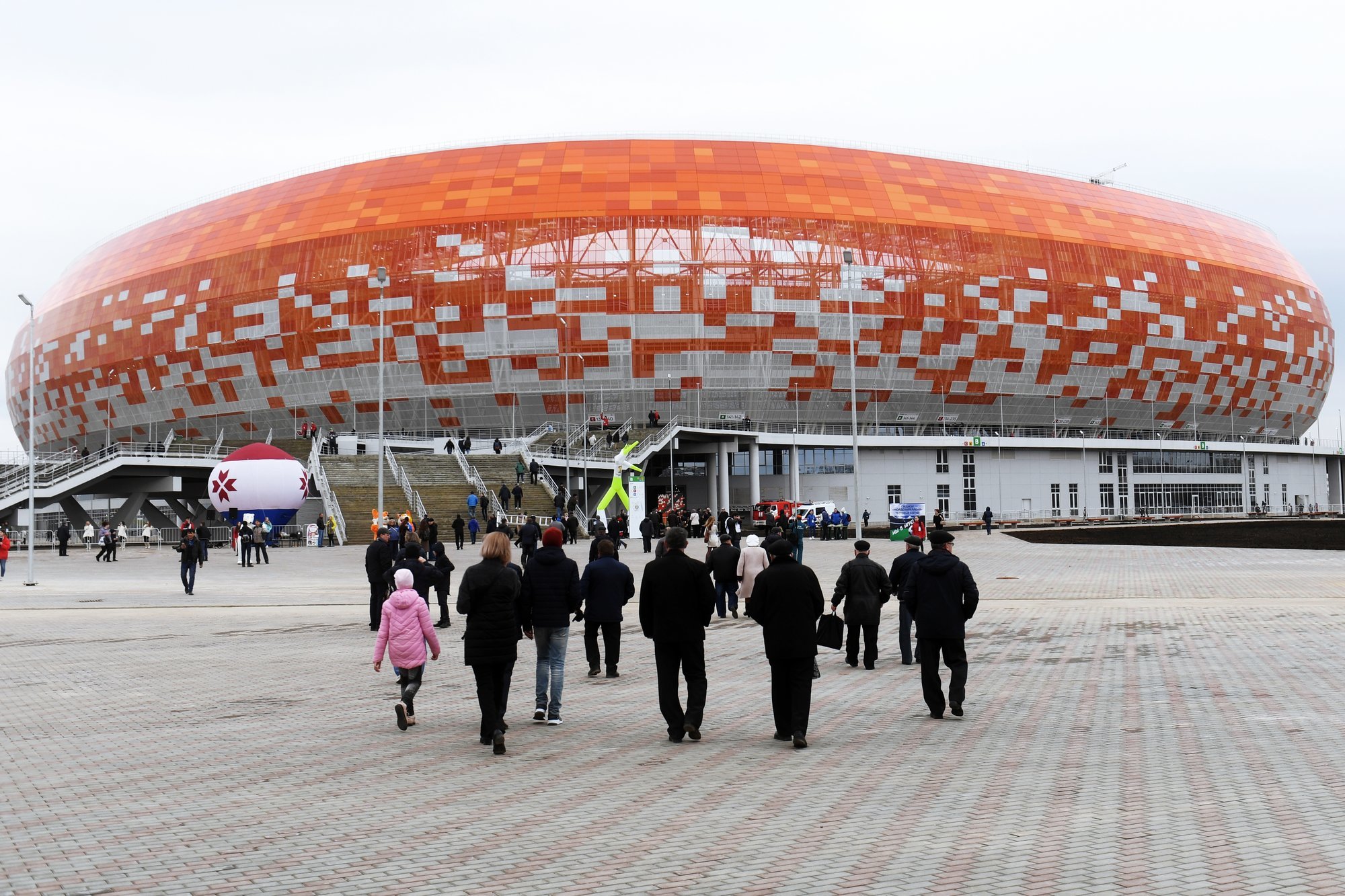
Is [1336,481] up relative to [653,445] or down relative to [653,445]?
down

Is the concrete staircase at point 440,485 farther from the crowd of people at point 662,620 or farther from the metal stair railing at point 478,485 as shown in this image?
the crowd of people at point 662,620

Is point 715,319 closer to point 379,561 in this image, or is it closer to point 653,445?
point 653,445

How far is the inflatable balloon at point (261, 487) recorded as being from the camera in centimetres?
4853

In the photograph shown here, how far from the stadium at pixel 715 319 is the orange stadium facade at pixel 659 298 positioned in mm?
162

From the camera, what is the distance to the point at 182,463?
56688 millimetres

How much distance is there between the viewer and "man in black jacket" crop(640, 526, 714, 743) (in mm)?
9781

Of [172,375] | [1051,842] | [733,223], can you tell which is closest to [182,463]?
[172,375]

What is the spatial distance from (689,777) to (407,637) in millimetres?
3261

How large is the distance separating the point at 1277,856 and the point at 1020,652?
915 cm

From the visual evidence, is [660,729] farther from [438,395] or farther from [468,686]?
[438,395]

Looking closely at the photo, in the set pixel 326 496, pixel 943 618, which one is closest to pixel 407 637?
pixel 943 618

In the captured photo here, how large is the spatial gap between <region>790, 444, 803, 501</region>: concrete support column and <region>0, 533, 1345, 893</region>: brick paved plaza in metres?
52.1

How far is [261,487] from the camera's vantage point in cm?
4844

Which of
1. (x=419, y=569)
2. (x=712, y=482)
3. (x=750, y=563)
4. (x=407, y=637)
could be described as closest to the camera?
(x=407, y=637)
